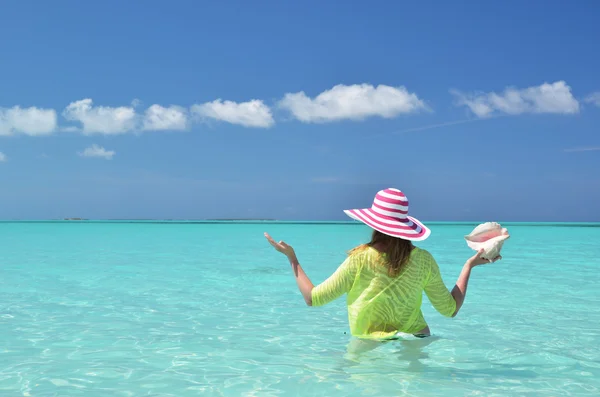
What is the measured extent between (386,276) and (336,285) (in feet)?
1.22

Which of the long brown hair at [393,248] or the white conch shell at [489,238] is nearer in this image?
the white conch shell at [489,238]

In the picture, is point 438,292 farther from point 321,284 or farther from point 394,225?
point 321,284

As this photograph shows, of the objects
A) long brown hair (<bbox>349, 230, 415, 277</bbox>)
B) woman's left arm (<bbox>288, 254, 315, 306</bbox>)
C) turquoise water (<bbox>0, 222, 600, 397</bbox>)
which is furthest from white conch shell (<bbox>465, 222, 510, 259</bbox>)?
woman's left arm (<bbox>288, 254, 315, 306</bbox>)

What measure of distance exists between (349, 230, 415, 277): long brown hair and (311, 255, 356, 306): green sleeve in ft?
0.36

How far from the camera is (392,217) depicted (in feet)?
12.9

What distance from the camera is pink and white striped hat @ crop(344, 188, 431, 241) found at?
385 cm

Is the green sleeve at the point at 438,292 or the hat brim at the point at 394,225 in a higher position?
the hat brim at the point at 394,225

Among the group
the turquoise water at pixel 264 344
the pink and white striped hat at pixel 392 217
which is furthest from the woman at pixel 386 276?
the turquoise water at pixel 264 344

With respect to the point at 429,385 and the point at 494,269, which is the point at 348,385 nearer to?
the point at 429,385

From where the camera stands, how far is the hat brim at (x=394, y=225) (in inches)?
151

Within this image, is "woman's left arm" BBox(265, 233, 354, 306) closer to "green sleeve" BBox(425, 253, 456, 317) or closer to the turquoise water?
the turquoise water

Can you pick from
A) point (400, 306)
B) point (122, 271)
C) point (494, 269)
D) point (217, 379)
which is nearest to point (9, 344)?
point (217, 379)

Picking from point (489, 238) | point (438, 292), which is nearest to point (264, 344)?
point (438, 292)

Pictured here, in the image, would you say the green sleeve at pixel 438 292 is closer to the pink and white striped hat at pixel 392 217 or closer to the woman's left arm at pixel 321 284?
the pink and white striped hat at pixel 392 217
